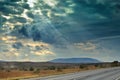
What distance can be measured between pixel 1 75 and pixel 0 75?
0.64ft

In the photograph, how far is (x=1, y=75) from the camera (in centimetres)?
5022

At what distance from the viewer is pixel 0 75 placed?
164 feet
